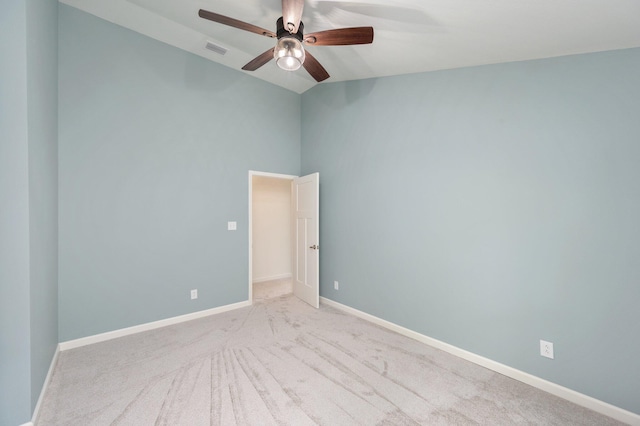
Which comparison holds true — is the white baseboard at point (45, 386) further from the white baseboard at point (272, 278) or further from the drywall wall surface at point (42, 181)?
the white baseboard at point (272, 278)

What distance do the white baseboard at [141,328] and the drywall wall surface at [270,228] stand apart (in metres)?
1.70

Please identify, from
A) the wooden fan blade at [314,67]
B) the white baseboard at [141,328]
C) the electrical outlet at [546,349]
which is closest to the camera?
the electrical outlet at [546,349]

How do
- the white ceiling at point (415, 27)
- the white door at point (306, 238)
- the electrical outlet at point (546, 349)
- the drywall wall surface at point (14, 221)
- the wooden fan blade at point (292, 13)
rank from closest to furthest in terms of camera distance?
the drywall wall surface at point (14, 221) < the white ceiling at point (415, 27) < the wooden fan blade at point (292, 13) < the electrical outlet at point (546, 349) < the white door at point (306, 238)

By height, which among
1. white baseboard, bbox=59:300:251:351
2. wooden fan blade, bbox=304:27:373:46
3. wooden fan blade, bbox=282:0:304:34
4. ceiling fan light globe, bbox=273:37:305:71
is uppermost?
wooden fan blade, bbox=282:0:304:34

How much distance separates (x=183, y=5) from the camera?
8.21 feet

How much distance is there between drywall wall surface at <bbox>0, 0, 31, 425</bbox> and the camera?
1507 mm

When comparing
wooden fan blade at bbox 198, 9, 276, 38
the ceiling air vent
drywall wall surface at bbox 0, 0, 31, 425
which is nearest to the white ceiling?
the ceiling air vent

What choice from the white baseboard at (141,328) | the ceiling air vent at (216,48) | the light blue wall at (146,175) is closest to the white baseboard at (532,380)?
the white baseboard at (141,328)

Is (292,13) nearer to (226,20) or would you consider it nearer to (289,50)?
(289,50)

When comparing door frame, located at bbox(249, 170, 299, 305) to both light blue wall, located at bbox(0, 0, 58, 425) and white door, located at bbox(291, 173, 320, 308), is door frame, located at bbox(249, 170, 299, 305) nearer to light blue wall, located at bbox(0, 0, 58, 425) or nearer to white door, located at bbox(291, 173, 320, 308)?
white door, located at bbox(291, 173, 320, 308)

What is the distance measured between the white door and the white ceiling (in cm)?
174

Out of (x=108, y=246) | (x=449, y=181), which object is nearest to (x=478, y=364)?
(x=449, y=181)

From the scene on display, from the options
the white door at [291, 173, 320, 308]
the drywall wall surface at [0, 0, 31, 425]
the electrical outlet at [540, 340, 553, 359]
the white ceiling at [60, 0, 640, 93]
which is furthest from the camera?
the white door at [291, 173, 320, 308]

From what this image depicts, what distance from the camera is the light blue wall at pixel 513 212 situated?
1.79m
